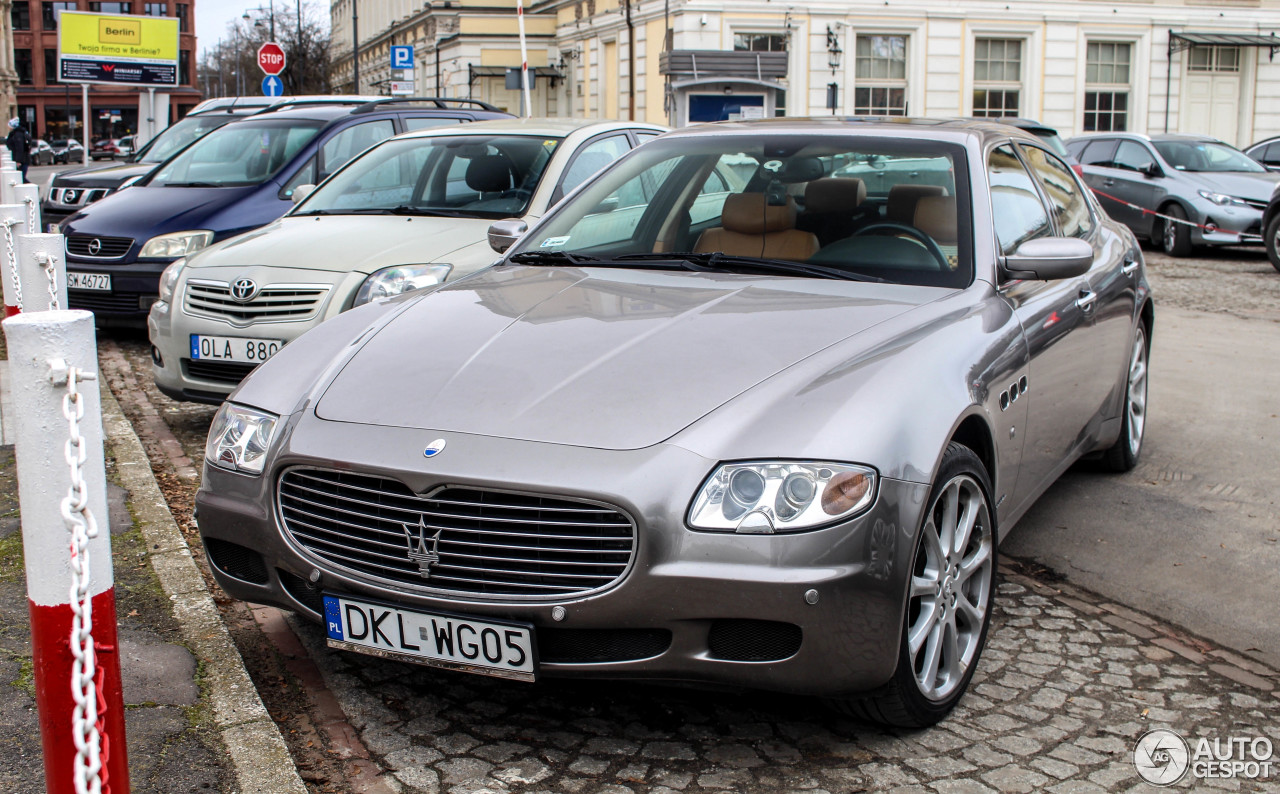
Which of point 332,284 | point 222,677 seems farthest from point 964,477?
point 332,284

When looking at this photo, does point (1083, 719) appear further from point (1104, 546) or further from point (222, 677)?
point (222, 677)

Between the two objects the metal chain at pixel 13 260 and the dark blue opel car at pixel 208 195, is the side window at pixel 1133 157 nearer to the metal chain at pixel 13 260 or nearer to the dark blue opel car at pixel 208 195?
the dark blue opel car at pixel 208 195

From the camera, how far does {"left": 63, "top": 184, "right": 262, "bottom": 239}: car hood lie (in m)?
8.74

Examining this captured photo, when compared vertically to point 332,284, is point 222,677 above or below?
below

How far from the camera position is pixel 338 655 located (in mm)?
3568

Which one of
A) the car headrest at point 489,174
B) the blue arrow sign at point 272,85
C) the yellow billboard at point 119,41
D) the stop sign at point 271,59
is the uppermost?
the yellow billboard at point 119,41

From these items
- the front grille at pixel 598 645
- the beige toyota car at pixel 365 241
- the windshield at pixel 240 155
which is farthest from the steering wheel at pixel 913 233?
the windshield at pixel 240 155

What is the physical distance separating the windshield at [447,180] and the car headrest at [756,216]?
9.42 feet

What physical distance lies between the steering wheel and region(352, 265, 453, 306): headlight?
2578mm

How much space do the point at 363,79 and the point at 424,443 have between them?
77.7 metres

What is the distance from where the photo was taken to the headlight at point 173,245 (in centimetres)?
863

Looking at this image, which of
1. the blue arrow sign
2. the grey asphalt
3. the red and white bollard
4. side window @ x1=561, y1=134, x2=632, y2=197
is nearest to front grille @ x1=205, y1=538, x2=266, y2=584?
the red and white bollard

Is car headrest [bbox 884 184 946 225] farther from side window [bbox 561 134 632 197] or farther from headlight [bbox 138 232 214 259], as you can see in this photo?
headlight [bbox 138 232 214 259]

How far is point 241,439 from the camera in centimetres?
323
